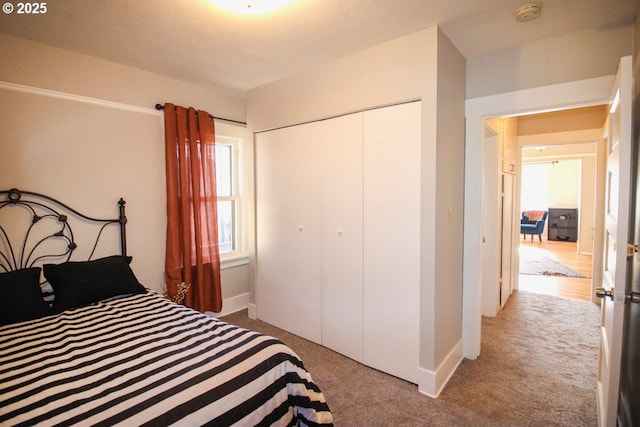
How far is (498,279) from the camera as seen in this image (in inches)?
144

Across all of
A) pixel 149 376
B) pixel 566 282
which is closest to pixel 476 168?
pixel 149 376

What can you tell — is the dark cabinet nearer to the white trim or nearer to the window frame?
the window frame

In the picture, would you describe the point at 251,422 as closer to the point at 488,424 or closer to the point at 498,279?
the point at 488,424

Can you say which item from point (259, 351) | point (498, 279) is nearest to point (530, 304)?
point (498, 279)

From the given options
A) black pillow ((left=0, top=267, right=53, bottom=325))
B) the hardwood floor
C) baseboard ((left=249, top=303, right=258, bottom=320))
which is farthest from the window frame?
the hardwood floor

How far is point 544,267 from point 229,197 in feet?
19.3

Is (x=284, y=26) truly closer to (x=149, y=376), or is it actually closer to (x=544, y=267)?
(x=149, y=376)

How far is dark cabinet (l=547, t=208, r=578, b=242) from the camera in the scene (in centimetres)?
892

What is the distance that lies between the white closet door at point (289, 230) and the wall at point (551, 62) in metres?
1.41

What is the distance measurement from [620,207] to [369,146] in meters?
1.47

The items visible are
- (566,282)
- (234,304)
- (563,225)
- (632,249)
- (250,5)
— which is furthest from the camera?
(563,225)

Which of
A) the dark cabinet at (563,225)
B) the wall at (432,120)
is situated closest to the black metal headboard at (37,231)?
the wall at (432,120)

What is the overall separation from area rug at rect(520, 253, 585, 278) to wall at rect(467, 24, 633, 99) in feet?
14.4

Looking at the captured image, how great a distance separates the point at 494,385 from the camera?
226cm
